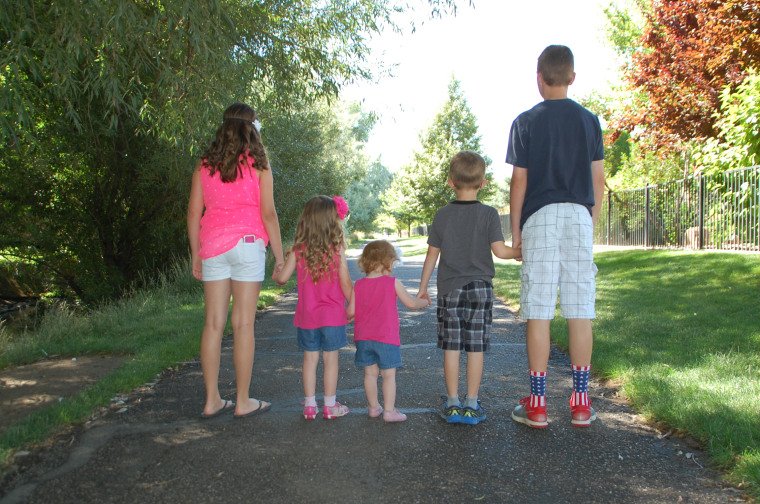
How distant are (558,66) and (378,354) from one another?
6.85 ft

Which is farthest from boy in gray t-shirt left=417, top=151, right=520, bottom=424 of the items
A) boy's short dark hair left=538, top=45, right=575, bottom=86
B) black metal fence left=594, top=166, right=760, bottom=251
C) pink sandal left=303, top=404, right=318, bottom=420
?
black metal fence left=594, top=166, right=760, bottom=251

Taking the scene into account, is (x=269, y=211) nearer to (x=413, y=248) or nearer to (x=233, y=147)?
(x=233, y=147)

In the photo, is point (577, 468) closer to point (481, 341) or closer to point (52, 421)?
point (481, 341)

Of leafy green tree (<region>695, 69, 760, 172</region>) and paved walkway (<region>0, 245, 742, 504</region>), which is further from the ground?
leafy green tree (<region>695, 69, 760, 172</region>)

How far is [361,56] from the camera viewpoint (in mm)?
10258

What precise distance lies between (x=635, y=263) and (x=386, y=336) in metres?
9.84

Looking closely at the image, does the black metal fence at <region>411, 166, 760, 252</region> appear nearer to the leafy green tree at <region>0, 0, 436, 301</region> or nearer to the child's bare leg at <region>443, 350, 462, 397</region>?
the leafy green tree at <region>0, 0, 436, 301</region>

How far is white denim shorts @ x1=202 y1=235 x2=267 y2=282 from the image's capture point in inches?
150

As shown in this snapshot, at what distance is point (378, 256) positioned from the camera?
3814 mm

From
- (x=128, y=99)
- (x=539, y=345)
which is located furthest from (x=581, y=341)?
(x=128, y=99)

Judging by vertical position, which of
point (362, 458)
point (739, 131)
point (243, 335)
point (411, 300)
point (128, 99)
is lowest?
point (362, 458)

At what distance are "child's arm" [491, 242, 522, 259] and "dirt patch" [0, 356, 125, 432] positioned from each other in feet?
10.1

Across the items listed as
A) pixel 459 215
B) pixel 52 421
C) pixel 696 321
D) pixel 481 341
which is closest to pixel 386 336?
pixel 481 341

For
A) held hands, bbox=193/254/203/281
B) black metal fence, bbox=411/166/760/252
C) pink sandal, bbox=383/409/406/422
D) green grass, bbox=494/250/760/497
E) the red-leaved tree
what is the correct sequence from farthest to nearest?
the red-leaved tree → black metal fence, bbox=411/166/760/252 → held hands, bbox=193/254/203/281 → pink sandal, bbox=383/409/406/422 → green grass, bbox=494/250/760/497
